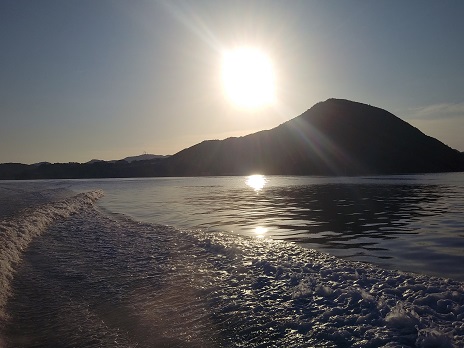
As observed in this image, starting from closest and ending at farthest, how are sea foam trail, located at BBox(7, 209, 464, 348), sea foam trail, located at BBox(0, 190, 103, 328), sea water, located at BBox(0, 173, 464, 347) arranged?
1. sea foam trail, located at BBox(7, 209, 464, 348)
2. sea water, located at BBox(0, 173, 464, 347)
3. sea foam trail, located at BBox(0, 190, 103, 328)

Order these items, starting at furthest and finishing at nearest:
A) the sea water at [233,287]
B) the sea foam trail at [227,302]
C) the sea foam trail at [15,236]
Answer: the sea foam trail at [15,236], the sea water at [233,287], the sea foam trail at [227,302]

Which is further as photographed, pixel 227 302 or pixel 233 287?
pixel 233 287

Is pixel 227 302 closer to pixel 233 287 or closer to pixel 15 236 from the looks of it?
pixel 233 287

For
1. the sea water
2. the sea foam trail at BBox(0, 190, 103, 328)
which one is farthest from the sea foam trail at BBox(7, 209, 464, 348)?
the sea foam trail at BBox(0, 190, 103, 328)

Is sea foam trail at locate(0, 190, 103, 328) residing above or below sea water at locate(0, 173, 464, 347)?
above

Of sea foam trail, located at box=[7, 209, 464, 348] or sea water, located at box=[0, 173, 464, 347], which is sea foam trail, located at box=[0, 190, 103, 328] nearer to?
sea water, located at box=[0, 173, 464, 347]

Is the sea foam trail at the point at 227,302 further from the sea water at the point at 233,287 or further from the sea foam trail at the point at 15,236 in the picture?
the sea foam trail at the point at 15,236

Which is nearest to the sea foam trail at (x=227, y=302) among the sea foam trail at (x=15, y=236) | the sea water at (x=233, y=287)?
the sea water at (x=233, y=287)

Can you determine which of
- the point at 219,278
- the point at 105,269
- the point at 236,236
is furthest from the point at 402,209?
the point at 105,269

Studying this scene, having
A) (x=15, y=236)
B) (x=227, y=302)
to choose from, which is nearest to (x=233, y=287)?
(x=227, y=302)

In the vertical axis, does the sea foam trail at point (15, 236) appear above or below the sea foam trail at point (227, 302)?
above

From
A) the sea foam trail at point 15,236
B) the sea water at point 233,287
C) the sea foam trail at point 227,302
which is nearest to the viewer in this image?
the sea foam trail at point 227,302

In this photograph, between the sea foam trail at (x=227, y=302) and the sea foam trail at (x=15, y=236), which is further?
the sea foam trail at (x=15, y=236)

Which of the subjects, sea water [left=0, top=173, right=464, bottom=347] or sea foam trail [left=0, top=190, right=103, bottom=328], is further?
sea foam trail [left=0, top=190, right=103, bottom=328]
